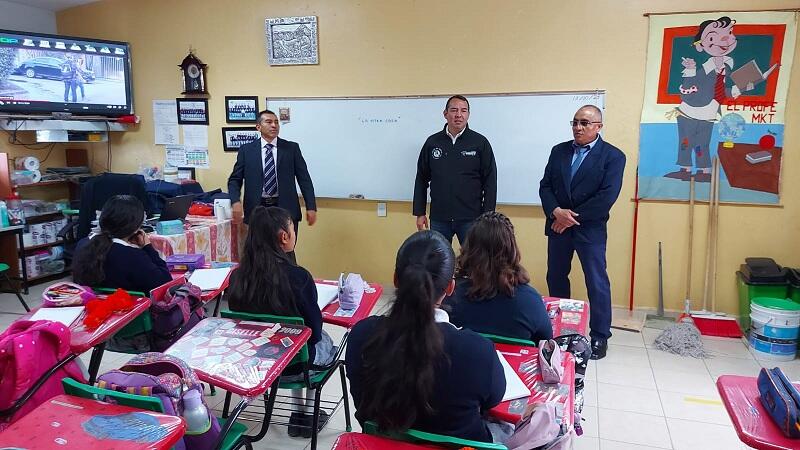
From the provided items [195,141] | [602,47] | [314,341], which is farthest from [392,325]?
[195,141]

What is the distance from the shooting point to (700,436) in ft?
8.61

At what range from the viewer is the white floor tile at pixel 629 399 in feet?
9.51

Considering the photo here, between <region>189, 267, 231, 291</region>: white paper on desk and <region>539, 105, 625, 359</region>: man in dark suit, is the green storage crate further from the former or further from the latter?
<region>189, 267, 231, 291</region>: white paper on desk

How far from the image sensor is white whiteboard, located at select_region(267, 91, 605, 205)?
4266 mm

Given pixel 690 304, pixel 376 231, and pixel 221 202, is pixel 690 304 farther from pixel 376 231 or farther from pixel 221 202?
pixel 221 202

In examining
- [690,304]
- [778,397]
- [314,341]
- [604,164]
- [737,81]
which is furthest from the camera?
[690,304]

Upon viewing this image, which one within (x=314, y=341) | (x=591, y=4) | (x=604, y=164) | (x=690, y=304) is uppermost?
(x=591, y=4)

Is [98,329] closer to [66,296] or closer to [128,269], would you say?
[66,296]

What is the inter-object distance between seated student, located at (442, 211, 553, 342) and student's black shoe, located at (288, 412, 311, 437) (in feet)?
3.74

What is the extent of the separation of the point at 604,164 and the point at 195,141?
3.82 metres

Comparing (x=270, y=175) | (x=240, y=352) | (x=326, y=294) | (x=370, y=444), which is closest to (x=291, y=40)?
(x=270, y=175)

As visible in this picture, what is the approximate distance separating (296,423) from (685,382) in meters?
2.23

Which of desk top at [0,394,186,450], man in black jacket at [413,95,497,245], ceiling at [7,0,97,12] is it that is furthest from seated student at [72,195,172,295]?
ceiling at [7,0,97,12]

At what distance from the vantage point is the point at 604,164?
3406mm
